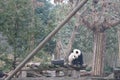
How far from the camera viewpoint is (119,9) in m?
8.50

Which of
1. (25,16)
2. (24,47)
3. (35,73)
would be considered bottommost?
(35,73)

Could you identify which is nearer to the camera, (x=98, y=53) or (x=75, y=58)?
(x=75, y=58)

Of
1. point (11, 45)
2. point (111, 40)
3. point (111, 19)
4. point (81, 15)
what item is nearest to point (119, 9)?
point (111, 19)

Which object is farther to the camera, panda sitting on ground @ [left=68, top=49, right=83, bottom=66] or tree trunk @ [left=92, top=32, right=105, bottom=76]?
tree trunk @ [left=92, top=32, right=105, bottom=76]

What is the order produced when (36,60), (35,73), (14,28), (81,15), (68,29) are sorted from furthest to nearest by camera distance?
(68,29), (81,15), (36,60), (35,73), (14,28)

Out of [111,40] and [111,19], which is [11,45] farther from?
[111,40]

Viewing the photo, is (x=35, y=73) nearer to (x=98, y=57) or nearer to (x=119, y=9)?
(x=98, y=57)

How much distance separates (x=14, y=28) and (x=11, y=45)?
1.42 feet

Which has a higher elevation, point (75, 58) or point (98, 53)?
point (98, 53)

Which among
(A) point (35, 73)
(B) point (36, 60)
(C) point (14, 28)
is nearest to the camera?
(C) point (14, 28)

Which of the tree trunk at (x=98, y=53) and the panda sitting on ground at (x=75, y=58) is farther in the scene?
the tree trunk at (x=98, y=53)

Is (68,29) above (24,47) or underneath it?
above

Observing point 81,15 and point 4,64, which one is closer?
point 4,64

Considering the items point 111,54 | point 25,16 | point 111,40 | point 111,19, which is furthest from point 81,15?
point 111,54
